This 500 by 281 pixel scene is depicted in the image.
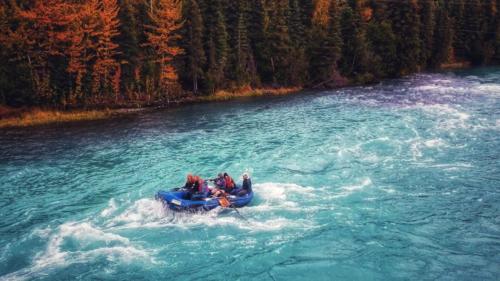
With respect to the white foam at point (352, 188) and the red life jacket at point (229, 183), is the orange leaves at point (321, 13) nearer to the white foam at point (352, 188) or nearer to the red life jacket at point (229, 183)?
the white foam at point (352, 188)

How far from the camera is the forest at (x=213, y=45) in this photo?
48469 mm

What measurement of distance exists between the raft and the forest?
31.9 meters

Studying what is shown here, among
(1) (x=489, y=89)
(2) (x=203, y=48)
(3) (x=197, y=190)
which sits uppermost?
(2) (x=203, y=48)

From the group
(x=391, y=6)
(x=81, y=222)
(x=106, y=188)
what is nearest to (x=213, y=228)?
(x=81, y=222)

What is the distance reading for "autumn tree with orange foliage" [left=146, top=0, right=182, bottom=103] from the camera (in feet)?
176

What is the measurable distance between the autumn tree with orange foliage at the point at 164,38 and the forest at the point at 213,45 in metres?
0.14

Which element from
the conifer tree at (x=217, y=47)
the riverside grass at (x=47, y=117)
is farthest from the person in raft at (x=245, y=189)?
the conifer tree at (x=217, y=47)

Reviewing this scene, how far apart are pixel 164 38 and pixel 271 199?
36321 mm

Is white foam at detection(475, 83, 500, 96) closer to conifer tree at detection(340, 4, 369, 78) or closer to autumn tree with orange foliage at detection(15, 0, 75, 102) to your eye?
conifer tree at detection(340, 4, 369, 78)

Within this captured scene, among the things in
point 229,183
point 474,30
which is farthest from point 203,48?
point 474,30

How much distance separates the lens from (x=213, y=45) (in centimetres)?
5850

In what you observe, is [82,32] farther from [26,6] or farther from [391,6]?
[391,6]

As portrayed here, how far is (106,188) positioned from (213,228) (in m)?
9.13

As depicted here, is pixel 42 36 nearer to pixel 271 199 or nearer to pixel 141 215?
pixel 141 215
